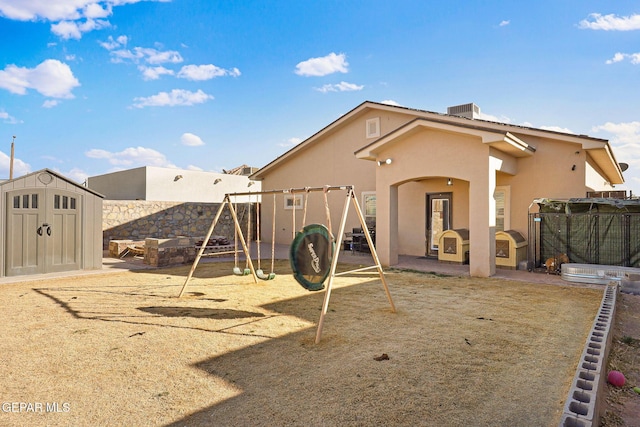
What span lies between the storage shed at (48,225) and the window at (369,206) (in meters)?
9.17

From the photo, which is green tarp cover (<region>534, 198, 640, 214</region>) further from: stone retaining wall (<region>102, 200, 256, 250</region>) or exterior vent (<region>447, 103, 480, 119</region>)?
stone retaining wall (<region>102, 200, 256, 250</region>)

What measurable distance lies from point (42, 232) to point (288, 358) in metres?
8.59

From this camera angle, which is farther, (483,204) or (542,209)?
(542,209)

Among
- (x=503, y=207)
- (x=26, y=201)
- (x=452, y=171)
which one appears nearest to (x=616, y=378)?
(x=452, y=171)

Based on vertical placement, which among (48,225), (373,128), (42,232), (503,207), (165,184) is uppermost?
(373,128)

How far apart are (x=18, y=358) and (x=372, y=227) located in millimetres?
11544

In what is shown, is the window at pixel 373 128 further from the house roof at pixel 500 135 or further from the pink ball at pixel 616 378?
the pink ball at pixel 616 378

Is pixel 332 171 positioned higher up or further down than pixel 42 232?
higher up

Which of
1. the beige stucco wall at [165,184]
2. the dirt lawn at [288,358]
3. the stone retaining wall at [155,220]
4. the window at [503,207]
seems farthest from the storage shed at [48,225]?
the window at [503,207]

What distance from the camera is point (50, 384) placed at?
3.38m

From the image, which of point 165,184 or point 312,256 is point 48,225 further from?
point 165,184

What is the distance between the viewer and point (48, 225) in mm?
9180

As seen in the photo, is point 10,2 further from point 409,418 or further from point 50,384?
point 409,418

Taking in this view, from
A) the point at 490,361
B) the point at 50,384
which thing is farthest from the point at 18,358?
the point at 490,361
